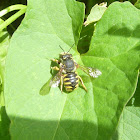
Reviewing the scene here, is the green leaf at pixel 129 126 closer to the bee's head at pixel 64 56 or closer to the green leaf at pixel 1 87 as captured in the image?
the bee's head at pixel 64 56

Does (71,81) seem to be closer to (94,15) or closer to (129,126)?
(94,15)

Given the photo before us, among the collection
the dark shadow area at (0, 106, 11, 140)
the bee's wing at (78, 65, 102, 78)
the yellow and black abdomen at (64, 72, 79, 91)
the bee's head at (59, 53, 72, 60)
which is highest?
the bee's head at (59, 53, 72, 60)

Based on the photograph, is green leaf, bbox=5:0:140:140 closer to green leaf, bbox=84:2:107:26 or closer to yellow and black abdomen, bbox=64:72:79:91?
yellow and black abdomen, bbox=64:72:79:91

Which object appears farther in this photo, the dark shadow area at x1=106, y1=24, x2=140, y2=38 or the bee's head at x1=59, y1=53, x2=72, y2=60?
the bee's head at x1=59, y1=53, x2=72, y2=60

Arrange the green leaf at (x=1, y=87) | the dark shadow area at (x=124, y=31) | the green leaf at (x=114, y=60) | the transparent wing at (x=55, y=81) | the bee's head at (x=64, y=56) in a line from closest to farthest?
the green leaf at (x=114, y=60)
the dark shadow area at (x=124, y=31)
the transparent wing at (x=55, y=81)
the bee's head at (x=64, y=56)
the green leaf at (x=1, y=87)

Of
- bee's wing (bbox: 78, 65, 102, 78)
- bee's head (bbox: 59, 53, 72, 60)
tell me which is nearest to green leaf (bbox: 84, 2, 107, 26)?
bee's head (bbox: 59, 53, 72, 60)

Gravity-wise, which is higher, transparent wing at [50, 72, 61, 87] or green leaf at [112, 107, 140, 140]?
transparent wing at [50, 72, 61, 87]

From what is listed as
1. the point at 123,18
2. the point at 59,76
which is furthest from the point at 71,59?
the point at 123,18

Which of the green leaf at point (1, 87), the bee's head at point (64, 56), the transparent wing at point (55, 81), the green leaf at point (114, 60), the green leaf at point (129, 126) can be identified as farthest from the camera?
the green leaf at point (129, 126)

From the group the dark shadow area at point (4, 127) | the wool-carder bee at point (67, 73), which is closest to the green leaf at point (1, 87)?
the dark shadow area at point (4, 127)
